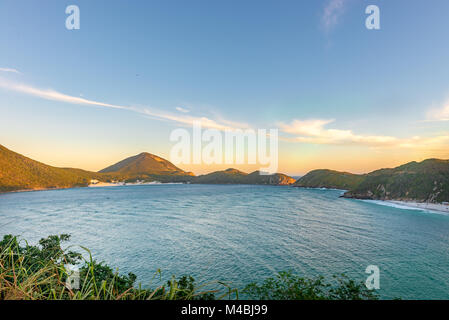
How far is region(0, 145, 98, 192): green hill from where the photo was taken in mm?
134125

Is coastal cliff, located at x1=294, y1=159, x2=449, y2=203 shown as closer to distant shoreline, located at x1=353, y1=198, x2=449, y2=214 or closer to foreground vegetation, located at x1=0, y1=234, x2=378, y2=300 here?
distant shoreline, located at x1=353, y1=198, x2=449, y2=214

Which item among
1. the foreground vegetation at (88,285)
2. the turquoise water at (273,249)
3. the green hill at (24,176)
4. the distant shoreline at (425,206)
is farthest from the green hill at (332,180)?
the green hill at (24,176)

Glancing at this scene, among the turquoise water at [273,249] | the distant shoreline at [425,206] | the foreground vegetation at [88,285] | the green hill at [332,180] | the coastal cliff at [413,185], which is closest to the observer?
the foreground vegetation at [88,285]

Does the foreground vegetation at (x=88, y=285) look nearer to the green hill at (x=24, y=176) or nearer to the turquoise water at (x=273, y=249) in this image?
the turquoise water at (x=273, y=249)

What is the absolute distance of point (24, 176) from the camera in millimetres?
148250

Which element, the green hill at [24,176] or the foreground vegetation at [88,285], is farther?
the green hill at [24,176]

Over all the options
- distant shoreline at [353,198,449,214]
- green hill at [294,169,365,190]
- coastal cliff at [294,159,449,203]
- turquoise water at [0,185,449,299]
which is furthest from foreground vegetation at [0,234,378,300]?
green hill at [294,169,365,190]

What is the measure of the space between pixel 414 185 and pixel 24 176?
812ft

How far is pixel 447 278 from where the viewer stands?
18.4 m

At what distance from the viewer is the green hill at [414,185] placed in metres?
68.1

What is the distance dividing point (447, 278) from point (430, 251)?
10.1 meters

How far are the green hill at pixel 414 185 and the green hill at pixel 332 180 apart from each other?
183 ft

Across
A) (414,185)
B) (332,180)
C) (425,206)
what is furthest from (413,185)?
(332,180)
